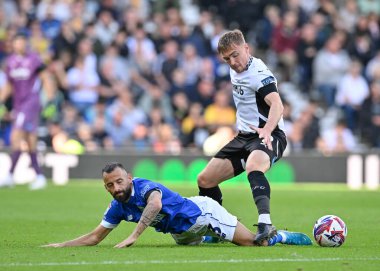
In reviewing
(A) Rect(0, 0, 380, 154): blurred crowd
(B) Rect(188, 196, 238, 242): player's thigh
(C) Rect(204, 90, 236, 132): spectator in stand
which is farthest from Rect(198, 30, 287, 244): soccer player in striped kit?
(C) Rect(204, 90, 236, 132): spectator in stand

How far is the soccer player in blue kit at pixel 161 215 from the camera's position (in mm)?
9297

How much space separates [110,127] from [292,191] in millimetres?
4950

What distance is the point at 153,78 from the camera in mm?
23625

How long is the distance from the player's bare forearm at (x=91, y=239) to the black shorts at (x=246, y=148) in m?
1.79

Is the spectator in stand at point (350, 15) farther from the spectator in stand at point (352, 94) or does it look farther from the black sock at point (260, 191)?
the black sock at point (260, 191)

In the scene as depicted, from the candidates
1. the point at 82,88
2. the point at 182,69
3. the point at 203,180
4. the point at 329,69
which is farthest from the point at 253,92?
the point at 329,69

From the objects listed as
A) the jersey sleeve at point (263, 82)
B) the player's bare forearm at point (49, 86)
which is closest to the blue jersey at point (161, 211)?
the jersey sleeve at point (263, 82)

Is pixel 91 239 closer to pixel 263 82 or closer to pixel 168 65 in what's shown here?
pixel 263 82

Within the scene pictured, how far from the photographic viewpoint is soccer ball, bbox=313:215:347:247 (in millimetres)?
9914

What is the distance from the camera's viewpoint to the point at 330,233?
9.91 m

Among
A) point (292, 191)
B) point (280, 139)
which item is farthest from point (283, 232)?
point (292, 191)

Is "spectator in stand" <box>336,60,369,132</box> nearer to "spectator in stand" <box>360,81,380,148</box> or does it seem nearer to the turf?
"spectator in stand" <box>360,81,380,148</box>

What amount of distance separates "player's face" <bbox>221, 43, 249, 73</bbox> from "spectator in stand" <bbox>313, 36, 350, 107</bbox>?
1400 cm

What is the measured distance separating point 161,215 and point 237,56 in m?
1.96
